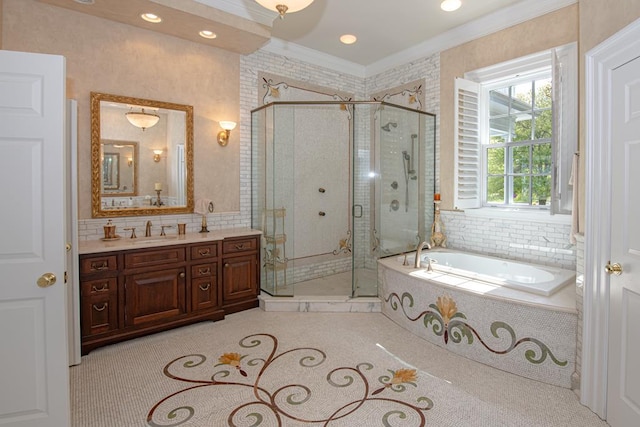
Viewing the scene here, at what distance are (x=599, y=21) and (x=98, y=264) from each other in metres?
4.03

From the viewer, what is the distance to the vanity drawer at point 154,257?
3158mm

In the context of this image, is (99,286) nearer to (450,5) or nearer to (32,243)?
(32,243)

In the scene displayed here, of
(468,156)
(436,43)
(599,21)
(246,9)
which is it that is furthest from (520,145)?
(246,9)

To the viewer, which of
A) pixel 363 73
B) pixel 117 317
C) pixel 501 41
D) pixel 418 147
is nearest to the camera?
pixel 117 317

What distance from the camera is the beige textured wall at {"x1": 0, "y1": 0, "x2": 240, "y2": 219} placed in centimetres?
317

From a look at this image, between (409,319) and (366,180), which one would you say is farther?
(366,180)

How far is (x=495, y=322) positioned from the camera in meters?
2.72

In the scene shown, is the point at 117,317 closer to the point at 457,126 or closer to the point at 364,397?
the point at 364,397

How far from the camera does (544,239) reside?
3.55 m

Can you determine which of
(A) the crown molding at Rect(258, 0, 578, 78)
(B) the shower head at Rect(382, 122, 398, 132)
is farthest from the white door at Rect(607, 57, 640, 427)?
(B) the shower head at Rect(382, 122, 398, 132)

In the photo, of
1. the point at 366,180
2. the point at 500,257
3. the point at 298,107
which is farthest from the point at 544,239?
the point at 298,107

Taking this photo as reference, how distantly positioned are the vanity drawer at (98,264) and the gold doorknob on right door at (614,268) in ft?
11.7

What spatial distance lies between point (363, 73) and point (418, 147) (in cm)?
182

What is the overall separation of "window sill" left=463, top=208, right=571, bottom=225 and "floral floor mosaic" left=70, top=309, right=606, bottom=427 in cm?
164
